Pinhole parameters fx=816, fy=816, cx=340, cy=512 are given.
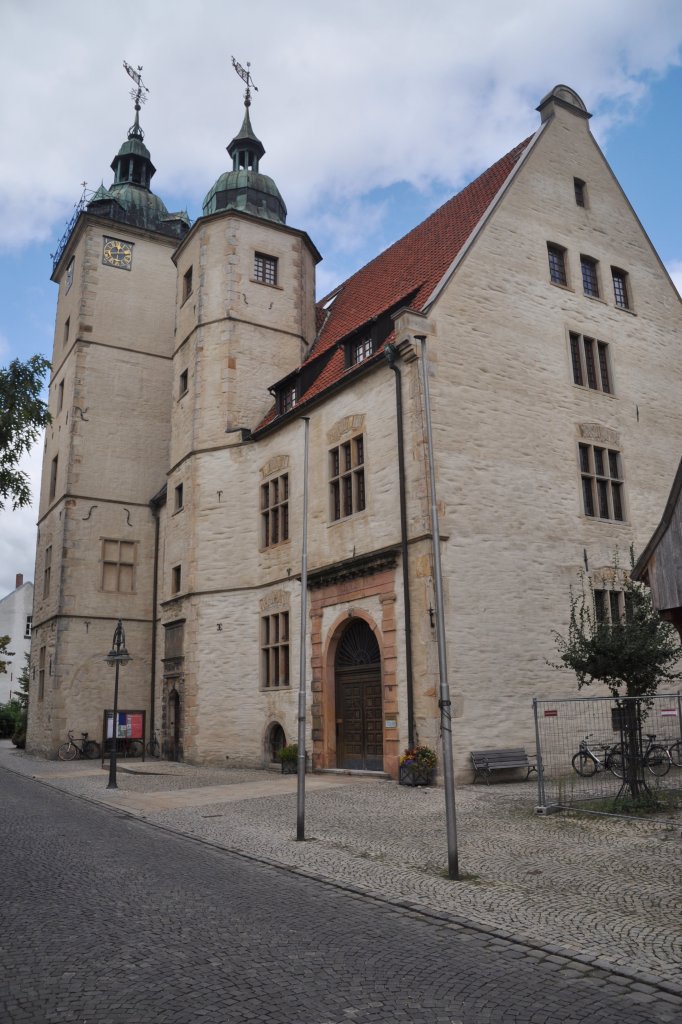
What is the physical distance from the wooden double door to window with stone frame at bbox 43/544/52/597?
54.1 feet

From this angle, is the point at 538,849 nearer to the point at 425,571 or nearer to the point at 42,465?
the point at 425,571

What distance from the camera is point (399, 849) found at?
10242 mm

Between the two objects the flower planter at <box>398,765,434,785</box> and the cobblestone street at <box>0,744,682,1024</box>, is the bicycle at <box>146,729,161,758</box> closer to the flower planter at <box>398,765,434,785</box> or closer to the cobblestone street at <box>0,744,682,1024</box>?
the cobblestone street at <box>0,744,682,1024</box>

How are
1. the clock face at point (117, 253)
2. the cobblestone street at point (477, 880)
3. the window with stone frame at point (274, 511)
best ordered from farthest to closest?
the clock face at point (117, 253)
the window with stone frame at point (274, 511)
the cobblestone street at point (477, 880)

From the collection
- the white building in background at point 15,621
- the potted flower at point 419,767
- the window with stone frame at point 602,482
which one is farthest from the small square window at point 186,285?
the white building in background at point 15,621

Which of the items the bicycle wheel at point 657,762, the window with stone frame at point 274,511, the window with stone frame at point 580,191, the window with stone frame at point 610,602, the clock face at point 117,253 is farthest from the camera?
the clock face at point 117,253

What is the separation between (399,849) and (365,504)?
1077 centimetres

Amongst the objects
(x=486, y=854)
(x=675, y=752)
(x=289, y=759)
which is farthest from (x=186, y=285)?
(x=486, y=854)

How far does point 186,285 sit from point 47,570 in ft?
41.7

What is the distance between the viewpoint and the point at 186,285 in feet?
96.7

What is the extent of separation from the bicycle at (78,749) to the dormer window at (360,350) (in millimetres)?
17209

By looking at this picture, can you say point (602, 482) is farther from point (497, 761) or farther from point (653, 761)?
point (653, 761)

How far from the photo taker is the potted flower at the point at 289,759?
2056 centimetres

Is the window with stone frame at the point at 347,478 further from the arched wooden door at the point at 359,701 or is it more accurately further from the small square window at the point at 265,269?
the small square window at the point at 265,269
